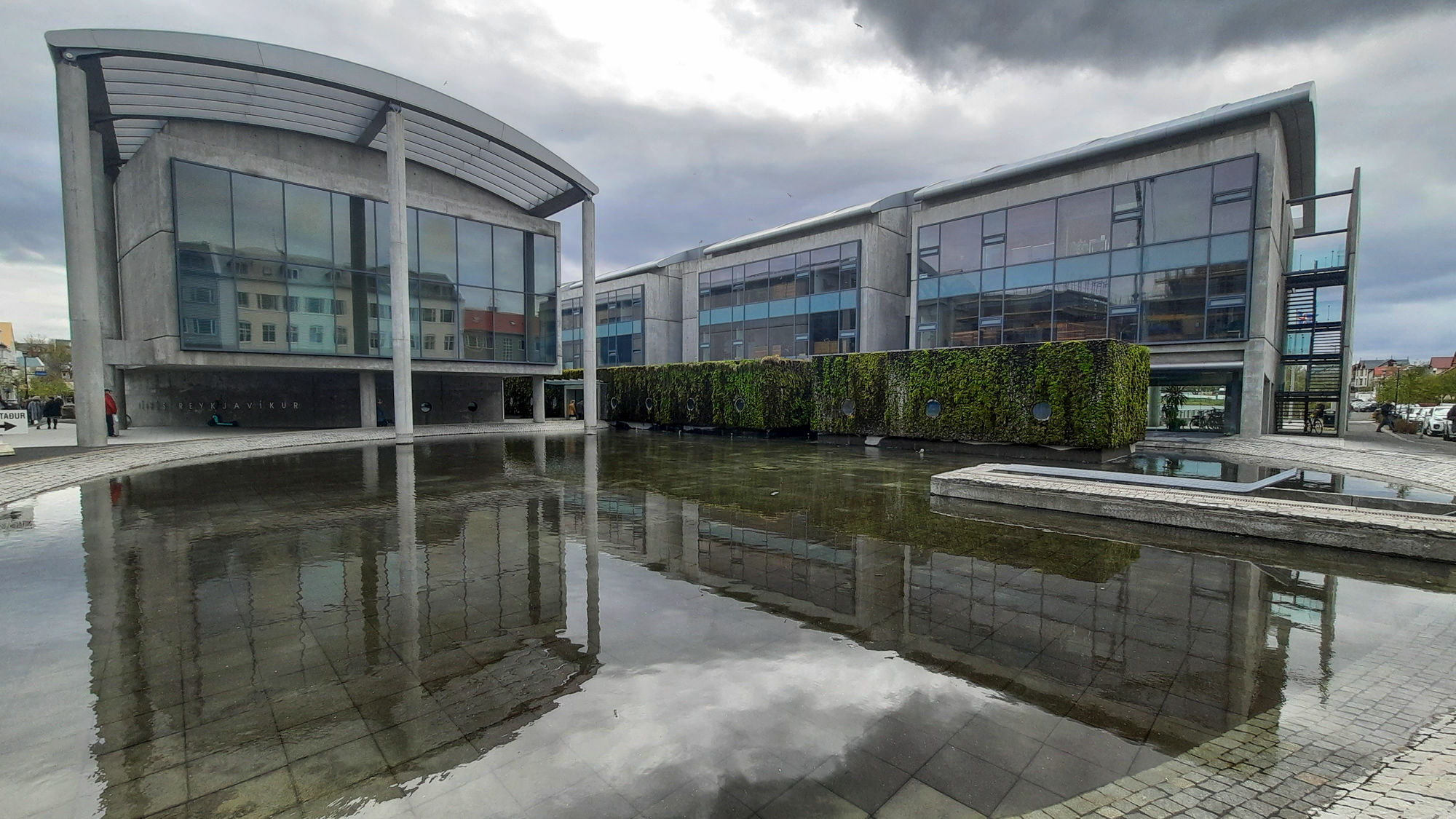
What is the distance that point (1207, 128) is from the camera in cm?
2395

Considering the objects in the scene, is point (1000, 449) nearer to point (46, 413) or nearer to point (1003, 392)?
point (1003, 392)

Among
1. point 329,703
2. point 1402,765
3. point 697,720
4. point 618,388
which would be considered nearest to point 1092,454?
point 1402,765

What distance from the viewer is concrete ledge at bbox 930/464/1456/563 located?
7441 millimetres

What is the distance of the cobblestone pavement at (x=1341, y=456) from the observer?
13.7 metres

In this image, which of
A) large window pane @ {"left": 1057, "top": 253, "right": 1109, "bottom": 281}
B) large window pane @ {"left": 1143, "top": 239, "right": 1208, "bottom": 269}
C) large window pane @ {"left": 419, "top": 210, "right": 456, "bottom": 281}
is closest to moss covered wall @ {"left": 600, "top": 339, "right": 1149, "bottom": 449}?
large window pane @ {"left": 1143, "top": 239, "right": 1208, "bottom": 269}

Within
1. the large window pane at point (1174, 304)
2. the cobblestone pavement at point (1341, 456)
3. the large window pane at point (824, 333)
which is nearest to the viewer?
the cobblestone pavement at point (1341, 456)

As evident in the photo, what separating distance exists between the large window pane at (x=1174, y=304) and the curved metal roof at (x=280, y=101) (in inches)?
1025

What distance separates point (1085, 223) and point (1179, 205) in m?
3.29

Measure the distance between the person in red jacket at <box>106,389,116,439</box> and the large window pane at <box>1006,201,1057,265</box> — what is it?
36.7 meters

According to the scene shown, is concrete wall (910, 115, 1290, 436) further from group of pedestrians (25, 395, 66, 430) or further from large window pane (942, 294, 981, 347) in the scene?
group of pedestrians (25, 395, 66, 430)

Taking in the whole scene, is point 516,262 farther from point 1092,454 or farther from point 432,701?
point 432,701

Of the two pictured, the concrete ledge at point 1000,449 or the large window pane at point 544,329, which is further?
the large window pane at point 544,329

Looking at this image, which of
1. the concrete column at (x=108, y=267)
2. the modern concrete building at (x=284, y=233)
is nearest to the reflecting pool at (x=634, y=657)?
the modern concrete building at (x=284, y=233)

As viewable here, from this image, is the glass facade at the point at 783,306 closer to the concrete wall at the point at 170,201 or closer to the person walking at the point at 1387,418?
the concrete wall at the point at 170,201
